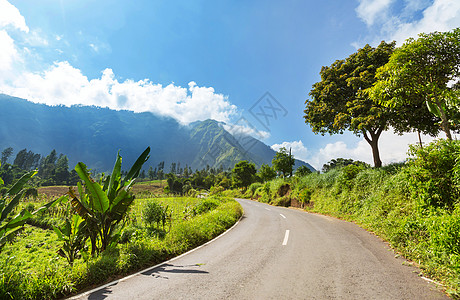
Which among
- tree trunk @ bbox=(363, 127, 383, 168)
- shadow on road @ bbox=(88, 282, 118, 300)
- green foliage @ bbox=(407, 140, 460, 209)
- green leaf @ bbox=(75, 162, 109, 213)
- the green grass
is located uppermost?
tree trunk @ bbox=(363, 127, 383, 168)

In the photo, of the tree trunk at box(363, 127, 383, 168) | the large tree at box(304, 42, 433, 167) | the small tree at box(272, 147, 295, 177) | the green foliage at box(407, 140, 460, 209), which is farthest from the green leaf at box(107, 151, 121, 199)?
the small tree at box(272, 147, 295, 177)

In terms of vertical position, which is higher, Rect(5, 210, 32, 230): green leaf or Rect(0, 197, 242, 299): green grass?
Rect(5, 210, 32, 230): green leaf

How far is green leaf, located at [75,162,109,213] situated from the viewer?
16.9ft

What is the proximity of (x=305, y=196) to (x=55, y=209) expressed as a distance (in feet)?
99.4

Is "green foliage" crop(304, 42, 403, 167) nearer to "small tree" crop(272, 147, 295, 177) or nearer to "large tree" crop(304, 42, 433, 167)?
"large tree" crop(304, 42, 433, 167)

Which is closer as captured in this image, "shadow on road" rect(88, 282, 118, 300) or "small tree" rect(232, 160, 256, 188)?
"shadow on road" rect(88, 282, 118, 300)

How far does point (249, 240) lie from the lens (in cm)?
845

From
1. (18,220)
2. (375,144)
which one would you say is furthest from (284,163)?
(18,220)

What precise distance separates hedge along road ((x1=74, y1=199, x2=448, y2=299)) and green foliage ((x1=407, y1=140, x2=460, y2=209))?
2.22m

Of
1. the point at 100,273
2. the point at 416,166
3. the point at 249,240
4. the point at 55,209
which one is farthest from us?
the point at 55,209

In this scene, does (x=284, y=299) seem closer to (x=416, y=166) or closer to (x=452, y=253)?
(x=452, y=253)

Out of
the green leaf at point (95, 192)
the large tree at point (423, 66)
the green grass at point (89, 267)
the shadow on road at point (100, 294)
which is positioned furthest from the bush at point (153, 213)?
the large tree at point (423, 66)

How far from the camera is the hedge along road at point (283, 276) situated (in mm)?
3967

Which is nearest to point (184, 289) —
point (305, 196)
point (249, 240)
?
point (249, 240)
